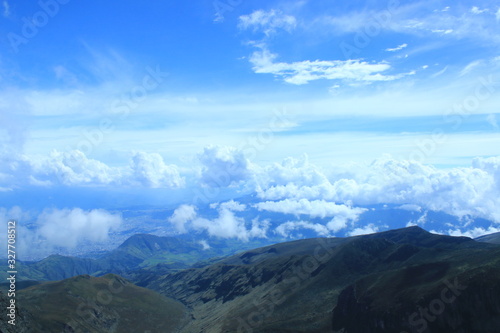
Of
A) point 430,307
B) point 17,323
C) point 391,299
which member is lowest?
point 391,299

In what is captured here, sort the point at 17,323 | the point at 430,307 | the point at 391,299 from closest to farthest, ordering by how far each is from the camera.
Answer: the point at 430,307 < the point at 17,323 < the point at 391,299

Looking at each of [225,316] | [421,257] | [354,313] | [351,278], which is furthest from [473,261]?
[225,316]

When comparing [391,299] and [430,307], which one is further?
[391,299]

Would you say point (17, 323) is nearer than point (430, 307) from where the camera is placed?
No

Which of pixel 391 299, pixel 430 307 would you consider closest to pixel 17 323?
pixel 391 299

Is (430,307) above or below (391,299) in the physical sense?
above

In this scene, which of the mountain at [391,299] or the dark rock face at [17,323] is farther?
the mountain at [391,299]

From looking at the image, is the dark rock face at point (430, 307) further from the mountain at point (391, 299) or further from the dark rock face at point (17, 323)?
the dark rock face at point (17, 323)

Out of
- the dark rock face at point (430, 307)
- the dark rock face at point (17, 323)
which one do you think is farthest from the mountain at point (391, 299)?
the dark rock face at point (17, 323)

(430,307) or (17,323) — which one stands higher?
(17,323)

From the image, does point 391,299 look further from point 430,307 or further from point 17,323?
point 17,323

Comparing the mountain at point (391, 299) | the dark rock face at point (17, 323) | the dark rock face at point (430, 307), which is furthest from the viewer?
the mountain at point (391, 299)

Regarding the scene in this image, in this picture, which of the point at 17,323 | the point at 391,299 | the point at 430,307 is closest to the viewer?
the point at 430,307

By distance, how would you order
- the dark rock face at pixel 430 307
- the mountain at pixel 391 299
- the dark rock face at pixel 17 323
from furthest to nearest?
the mountain at pixel 391 299
the dark rock face at pixel 430 307
the dark rock face at pixel 17 323
